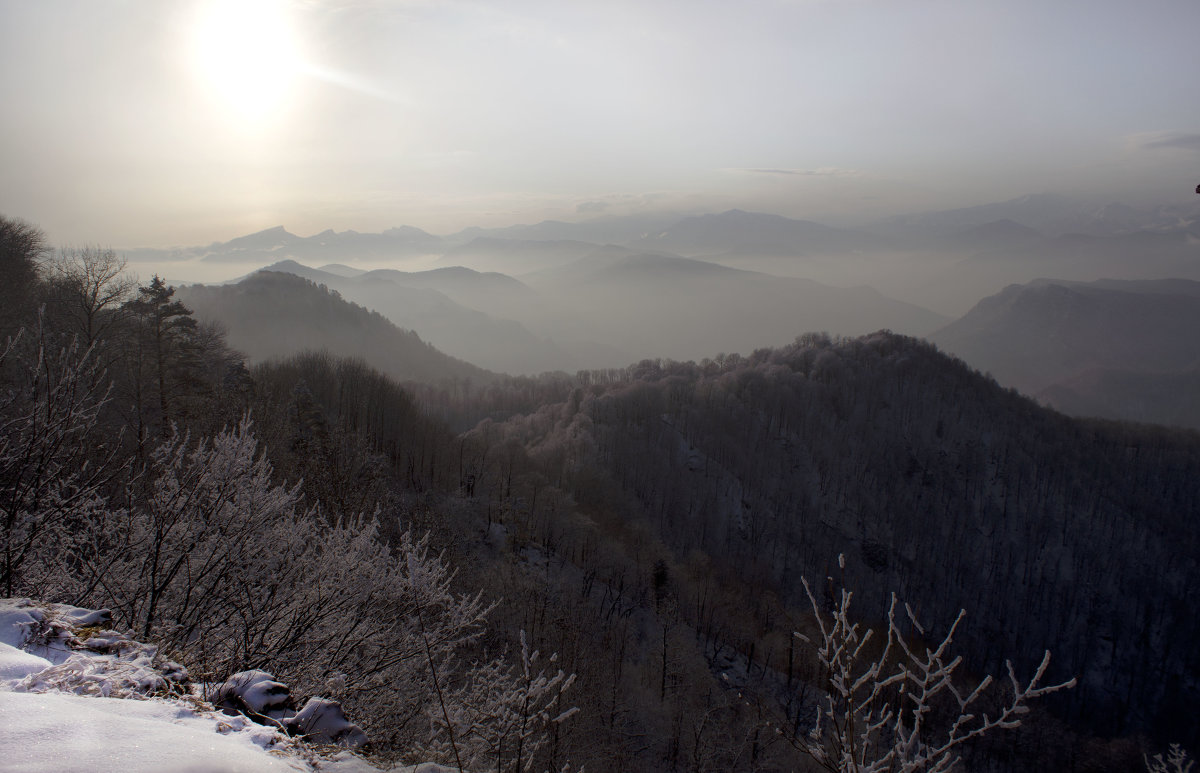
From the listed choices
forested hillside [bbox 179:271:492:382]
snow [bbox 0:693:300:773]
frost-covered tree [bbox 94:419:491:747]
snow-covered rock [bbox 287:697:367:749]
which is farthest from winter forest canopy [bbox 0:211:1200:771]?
forested hillside [bbox 179:271:492:382]

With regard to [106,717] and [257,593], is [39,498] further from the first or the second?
[106,717]

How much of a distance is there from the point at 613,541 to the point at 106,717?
4845 centimetres

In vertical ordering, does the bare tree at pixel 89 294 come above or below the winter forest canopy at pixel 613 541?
above

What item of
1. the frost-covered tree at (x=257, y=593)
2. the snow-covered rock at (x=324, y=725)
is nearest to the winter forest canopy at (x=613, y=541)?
the frost-covered tree at (x=257, y=593)

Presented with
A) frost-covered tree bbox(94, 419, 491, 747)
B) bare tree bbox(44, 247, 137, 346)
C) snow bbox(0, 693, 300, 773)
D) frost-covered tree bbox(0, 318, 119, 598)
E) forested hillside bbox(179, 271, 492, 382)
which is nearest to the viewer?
snow bbox(0, 693, 300, 773)

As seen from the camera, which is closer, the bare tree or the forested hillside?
the bare tree

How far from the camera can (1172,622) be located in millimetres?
80250

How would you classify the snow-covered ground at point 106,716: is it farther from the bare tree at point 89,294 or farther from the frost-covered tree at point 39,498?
the bare tree at point 89,294

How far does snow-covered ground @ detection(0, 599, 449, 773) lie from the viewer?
3.53 metres

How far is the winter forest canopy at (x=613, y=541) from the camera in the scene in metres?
8.37

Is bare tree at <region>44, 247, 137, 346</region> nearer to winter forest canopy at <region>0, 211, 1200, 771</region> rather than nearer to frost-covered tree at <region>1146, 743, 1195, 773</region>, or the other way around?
winter forest canopy at <region>0, 211, 1200, 771</region>

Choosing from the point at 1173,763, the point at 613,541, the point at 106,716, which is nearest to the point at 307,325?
the point at 613,541

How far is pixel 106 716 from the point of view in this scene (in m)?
4.06

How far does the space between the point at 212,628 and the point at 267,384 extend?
123 feet
